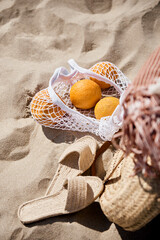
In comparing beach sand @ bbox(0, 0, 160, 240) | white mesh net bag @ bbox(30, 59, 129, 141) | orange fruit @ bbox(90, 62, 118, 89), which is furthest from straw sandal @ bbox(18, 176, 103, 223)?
orange fruit @ bbox(90, 62, 118, 89)

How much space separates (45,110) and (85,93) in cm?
23

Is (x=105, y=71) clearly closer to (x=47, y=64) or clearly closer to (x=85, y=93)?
(x=85, y=93)

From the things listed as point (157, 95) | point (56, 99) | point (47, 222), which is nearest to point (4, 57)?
point (56, 99)

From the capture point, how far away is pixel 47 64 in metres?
1.48

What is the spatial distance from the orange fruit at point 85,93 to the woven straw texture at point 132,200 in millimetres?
425

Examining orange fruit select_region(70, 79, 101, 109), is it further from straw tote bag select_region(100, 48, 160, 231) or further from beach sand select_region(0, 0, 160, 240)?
straw tote bag select_region(100, 48, 160, 231)

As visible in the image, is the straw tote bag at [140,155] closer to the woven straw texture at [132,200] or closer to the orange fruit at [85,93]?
the woven straw texture at [132,200]

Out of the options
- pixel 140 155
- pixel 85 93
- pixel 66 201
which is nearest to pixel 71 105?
pixel 85 93

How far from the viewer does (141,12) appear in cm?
154

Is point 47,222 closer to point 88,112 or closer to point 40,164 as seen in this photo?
point 40,164

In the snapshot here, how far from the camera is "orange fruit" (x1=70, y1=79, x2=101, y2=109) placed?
1115mm

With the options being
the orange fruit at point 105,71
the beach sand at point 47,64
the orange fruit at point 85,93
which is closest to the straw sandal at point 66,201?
the beach sand at point 47,64

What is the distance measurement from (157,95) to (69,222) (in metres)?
0.73

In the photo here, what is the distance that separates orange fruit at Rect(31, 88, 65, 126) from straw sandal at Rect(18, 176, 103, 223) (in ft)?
1.17
